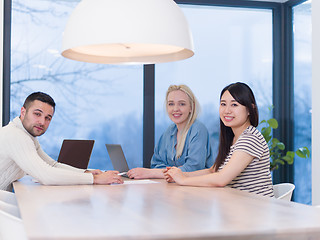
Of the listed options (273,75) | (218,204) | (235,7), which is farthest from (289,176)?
(218,204)

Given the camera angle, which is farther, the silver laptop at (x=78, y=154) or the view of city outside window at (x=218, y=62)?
the view of city outside window at (x=218, y=62)

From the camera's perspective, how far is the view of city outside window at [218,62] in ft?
16.1

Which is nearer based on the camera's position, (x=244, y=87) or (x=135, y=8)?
(x=135, y=8)

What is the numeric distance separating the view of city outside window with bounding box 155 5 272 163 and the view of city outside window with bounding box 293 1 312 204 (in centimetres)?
33

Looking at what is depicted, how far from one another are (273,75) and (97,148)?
228 cm

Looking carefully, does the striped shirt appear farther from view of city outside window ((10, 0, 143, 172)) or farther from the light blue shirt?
view of city outside window ((10, 0, 143, 172))

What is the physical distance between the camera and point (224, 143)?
9.55 feet

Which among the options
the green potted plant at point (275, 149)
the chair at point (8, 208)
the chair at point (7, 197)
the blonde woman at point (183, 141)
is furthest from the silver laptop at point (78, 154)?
the green potted plant at point (275, 149)

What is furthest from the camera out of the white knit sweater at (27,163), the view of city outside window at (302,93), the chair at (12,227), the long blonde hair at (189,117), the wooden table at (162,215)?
the view of city outside window at (302,93)

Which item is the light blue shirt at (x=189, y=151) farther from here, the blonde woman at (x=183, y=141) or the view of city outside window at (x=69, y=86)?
the view of city outside window at (x=69, y=86)

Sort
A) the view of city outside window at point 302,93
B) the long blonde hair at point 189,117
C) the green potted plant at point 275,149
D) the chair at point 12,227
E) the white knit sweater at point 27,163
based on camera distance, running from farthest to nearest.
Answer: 1. the view of city outside window at point 302,93
2. the green potted plant at point 275,149
3. the long blonde hair at point 189,117
4. the white knit sweater at point 27,163
5. the chair at point 12,227

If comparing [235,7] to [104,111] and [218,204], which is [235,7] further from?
[218,204]

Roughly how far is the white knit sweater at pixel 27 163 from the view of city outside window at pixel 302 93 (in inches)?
120

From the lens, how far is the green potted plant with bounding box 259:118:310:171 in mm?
4653
